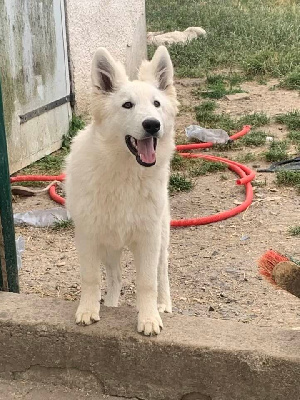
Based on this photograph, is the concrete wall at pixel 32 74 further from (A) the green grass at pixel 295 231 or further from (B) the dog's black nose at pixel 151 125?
(B) the dog's black nose at pixel 151 125

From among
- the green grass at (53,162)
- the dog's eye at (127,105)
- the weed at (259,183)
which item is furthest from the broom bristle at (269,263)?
the green grass at (53,162)

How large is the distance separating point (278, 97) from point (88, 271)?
6611mm

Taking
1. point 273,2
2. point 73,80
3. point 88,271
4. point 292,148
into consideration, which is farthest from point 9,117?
point 273,2

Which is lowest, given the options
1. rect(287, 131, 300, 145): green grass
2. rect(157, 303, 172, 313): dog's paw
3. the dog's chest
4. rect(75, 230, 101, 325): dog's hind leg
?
rect(287, 131, 300, 145): green grass

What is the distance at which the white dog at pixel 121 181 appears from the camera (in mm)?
3117

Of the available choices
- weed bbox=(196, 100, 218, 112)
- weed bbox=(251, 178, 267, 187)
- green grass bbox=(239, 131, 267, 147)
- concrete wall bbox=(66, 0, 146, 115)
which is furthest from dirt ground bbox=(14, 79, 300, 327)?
concrete wall bbox=(66, 0, 146, 115)

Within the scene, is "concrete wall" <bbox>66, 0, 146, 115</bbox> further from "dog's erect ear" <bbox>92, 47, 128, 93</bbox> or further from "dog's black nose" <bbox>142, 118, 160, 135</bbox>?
"dog's black nose" <bbox>142, 118, 160, 135</bbox>

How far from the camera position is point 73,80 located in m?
7.53

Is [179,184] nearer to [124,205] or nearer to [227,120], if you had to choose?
[227,120]

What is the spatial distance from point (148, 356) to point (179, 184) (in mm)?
3144

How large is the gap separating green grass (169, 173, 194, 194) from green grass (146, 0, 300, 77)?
15.7 feet

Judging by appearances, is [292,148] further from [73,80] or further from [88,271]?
[88,271]

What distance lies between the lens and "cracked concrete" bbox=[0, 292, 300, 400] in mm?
2896

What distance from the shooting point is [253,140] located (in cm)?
729
